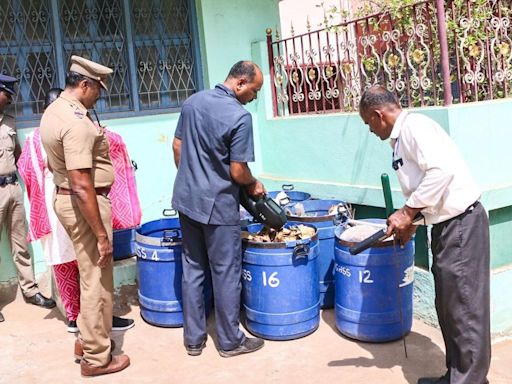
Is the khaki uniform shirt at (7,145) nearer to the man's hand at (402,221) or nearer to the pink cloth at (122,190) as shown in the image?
the pink cloth at (122,190)

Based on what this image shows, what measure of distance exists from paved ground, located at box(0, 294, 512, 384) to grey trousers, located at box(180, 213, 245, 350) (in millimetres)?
179

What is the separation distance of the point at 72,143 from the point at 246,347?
1.81m

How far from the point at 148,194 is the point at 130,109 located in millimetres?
850

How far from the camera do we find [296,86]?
224 inches

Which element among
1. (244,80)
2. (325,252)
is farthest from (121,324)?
(244,80)

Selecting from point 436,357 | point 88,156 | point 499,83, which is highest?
point 499,83

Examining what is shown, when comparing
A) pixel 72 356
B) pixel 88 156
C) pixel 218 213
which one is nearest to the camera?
pixel 88 156

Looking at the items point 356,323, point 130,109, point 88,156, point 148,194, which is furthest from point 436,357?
point 130,109

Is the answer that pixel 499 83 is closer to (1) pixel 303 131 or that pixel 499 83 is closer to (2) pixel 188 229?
(1) pixel 303 131

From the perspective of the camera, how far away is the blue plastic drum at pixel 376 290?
3.93 metres

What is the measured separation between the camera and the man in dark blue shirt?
12.3 feet

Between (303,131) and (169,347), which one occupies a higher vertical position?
(303,131)

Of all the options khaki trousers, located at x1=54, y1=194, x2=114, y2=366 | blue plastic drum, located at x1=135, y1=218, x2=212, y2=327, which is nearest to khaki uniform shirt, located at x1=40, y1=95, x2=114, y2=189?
khaki trousers, located at x1=54, y1=194, x2=114, y2=366

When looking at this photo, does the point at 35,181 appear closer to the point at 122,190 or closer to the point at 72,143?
the point at 122,190
